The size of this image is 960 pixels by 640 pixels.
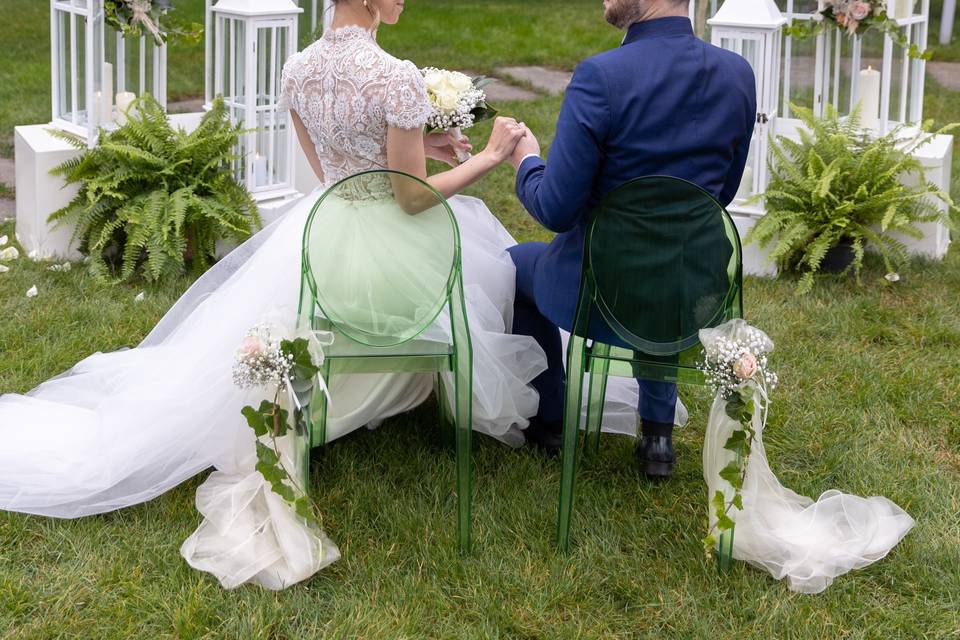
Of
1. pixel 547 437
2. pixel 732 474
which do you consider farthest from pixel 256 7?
pixel 732 474

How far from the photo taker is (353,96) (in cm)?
336

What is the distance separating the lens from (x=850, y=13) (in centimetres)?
559

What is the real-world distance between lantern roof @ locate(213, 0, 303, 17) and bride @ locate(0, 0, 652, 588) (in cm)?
197

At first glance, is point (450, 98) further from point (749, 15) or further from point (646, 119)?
point (749, 15)

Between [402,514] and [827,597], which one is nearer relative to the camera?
[827,597]

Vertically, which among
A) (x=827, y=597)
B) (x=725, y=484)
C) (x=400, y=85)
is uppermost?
(x=400, y=85)

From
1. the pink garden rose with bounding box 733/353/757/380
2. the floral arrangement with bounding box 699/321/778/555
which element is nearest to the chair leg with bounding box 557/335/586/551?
the floral arrangement with bounding box 699/321/778/555

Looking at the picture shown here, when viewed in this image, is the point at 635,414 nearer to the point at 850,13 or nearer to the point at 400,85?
the point at 400,85

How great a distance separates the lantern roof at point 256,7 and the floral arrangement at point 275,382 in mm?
2869

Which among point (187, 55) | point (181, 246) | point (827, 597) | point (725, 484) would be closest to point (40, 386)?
point (181, 246)

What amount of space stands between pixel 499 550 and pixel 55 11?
3.99 metres

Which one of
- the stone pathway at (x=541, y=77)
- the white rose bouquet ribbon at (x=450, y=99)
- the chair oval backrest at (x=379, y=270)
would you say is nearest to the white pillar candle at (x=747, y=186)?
the white rose bouquet ribbon at (x=450, y=99)

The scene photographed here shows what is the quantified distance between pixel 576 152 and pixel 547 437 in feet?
4.00

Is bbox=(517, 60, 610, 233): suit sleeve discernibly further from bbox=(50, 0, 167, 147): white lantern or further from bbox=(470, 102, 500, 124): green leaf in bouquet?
bbox=(50, 0, 167, 147): white lantern
